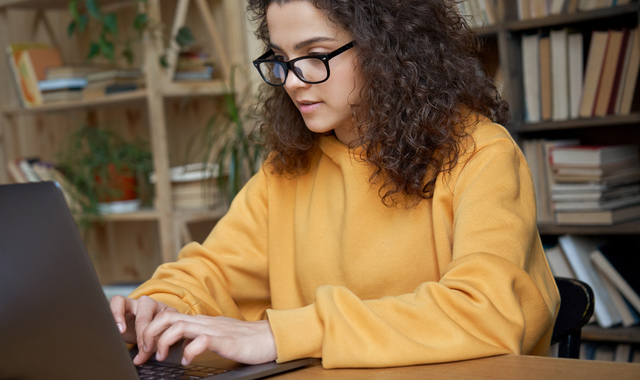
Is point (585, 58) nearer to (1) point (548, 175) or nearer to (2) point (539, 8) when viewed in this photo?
(2) point (539, 8)

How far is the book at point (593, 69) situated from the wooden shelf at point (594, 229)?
37 cm

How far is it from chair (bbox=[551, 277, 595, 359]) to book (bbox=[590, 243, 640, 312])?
123cm

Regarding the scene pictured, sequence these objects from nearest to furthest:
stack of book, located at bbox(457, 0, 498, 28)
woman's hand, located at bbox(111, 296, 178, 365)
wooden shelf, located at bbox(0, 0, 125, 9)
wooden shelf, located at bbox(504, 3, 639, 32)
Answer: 1. woman's hand, located at bbox(111, 296, 178, 365)
2. wooden shelf, located at bbox(504, 3, 639, 32)
3. stack of book, located at bbox(457, 0, 498, 28)
4. wooden shelf, located at bbox(0, 0, 125, 9)

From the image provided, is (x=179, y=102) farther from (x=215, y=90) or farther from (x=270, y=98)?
(x=270, y=98)

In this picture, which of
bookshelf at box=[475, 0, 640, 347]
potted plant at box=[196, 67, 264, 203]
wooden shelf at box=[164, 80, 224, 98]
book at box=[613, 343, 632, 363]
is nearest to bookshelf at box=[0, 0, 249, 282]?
wooden shelf at box=[164, 80, 224, 98]

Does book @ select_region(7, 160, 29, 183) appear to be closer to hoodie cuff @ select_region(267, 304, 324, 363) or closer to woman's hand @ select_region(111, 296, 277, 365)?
woman's hand @ select_region(111, 296, 277, 365)

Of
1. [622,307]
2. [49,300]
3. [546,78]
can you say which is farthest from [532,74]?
[49,300]

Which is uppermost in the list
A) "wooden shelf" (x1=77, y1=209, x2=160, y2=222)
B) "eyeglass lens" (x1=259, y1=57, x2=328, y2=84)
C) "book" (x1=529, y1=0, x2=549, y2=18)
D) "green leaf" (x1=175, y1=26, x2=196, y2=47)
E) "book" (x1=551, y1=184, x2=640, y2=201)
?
"book" (x1=529, y1=0, x2=549, y2=18)

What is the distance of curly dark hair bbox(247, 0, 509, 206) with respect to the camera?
1.18 metres

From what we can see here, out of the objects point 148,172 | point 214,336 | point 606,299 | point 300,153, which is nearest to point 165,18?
point 148,172

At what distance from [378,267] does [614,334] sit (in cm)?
143

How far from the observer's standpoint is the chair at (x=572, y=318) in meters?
1.19

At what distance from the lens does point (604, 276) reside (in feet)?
7.88

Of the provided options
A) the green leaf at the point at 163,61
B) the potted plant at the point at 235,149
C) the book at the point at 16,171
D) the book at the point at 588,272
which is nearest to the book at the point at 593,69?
the book at the point at 588,272
